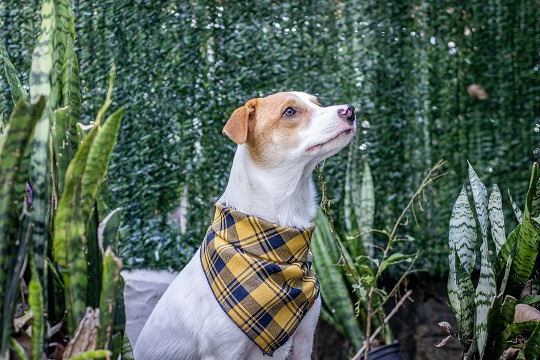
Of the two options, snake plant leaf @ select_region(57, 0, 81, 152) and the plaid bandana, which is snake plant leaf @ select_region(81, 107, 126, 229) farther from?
the plaid bandana

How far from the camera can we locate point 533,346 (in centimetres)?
192

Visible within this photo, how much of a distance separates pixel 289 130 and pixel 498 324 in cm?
95

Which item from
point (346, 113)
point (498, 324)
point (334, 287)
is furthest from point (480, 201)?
point (334, 287)

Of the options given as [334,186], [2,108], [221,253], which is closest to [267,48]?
[334,186]

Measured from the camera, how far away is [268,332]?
1959mm

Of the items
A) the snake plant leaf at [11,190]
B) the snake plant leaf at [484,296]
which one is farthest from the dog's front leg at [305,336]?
the snake plant leaf at [11,190]

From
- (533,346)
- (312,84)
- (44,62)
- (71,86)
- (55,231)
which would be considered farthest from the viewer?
(312,84)

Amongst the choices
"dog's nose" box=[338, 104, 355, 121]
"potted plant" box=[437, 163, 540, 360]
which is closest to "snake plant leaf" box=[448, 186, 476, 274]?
"potted plant" box=[437, 163, 540, 360]

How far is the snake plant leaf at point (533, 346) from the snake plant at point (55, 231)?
4.02 feet

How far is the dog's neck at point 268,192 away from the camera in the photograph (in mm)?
2137

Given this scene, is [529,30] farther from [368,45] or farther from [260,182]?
[260,182]

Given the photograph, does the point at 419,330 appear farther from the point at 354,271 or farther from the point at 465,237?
the point at 465,237

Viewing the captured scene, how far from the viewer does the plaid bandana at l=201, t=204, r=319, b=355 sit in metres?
1.95

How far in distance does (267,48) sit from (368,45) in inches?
25.0
